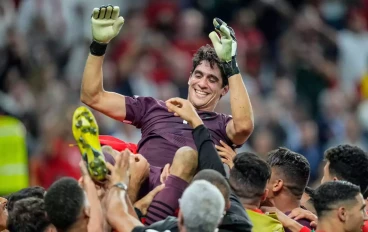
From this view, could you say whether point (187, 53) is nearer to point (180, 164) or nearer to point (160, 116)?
point (160, 116)

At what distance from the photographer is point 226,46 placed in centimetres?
769

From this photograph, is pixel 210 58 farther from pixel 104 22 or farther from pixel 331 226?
pixel 331 226

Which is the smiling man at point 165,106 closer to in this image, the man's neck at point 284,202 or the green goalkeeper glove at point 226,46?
the green goalkeeper glove at point 226,46

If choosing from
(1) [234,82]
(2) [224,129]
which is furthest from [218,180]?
(2) [224,129]

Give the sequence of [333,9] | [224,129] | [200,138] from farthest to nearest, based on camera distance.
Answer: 1. [333,9]
2. [224,129]
3. [200,138]

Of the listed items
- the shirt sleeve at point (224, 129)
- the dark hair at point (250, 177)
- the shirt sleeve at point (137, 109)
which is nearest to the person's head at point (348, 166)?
the shirt sleeve at point (224, 129)

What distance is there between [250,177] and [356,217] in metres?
0.72

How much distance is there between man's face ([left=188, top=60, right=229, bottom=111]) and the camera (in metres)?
8.04

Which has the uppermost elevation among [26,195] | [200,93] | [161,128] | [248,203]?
[200,93]

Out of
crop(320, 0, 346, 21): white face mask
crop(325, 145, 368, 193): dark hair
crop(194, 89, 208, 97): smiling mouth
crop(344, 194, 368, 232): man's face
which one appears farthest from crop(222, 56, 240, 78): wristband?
crop(320, 0, 346, 21): white face mask

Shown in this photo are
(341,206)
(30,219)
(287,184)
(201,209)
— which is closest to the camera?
(201,209)

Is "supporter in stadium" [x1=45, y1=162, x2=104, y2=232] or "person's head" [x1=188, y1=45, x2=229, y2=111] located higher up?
"person's head" [x1=188, y1=45, x2=229, y2=111]

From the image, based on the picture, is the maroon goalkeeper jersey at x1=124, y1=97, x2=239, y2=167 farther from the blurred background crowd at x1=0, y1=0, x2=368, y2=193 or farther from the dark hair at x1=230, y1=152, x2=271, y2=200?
the blurred background crowd at x1=0, y1=0, x2=368, y2=193

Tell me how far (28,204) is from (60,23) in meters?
7.53
